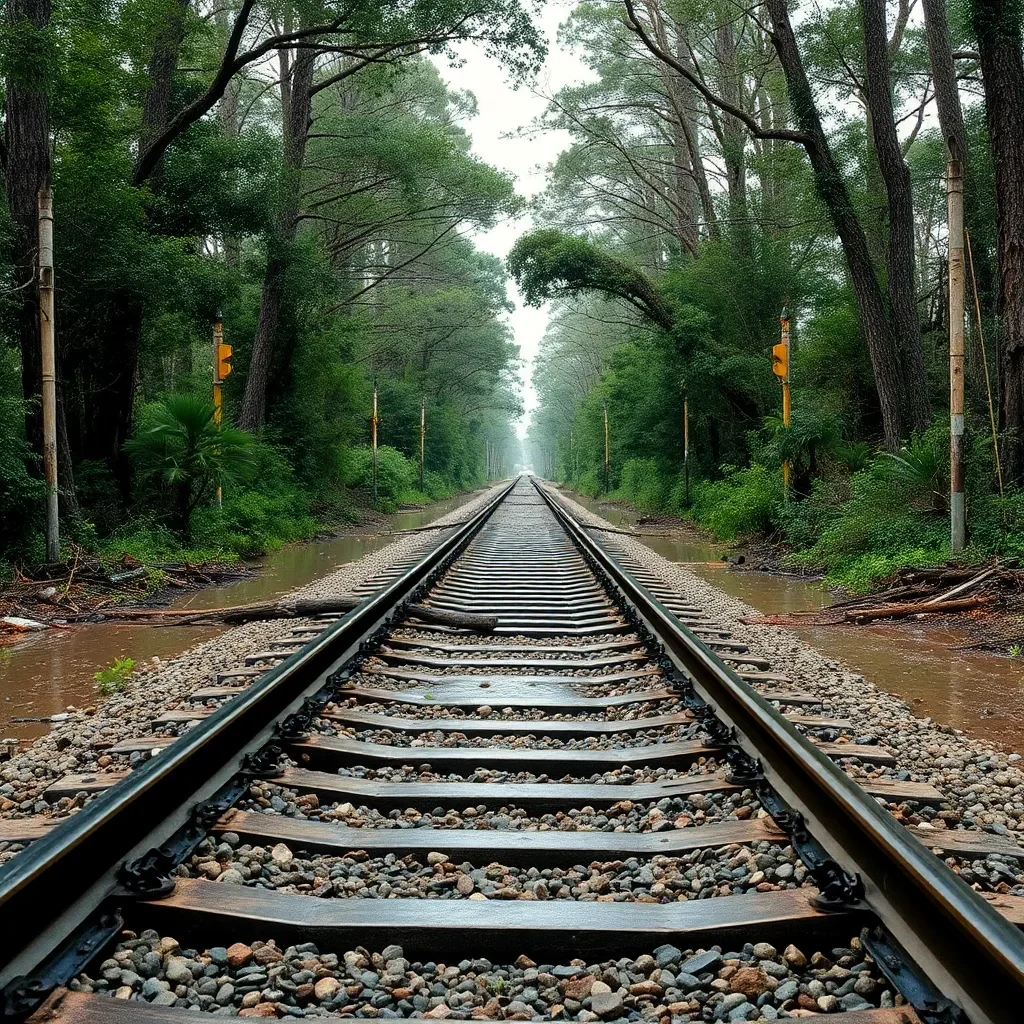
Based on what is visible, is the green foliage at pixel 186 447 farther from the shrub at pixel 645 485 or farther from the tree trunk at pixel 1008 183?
the shrub at pixel 645 485

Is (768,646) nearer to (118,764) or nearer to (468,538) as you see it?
(118,764)

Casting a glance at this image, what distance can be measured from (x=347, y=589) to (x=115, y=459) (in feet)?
18.3

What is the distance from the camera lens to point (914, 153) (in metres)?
25.5

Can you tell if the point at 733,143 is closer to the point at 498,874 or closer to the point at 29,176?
the point at 29,176

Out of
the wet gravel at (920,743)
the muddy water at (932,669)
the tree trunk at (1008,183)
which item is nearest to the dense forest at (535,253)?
the tree trunk at (1008,183)

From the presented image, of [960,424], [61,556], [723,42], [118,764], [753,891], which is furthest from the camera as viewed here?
[723,42]

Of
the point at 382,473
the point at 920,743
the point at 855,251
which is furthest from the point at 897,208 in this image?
the point at 382,473

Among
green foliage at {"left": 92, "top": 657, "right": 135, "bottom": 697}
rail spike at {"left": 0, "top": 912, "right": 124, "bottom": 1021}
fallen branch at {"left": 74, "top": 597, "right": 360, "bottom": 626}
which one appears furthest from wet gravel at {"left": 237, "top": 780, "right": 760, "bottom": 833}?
fallen branch at {"left": 74, "top": 597, "right": 360, "bottom": 626}

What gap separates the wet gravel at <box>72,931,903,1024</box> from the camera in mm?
1639

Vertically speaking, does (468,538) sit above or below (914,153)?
below

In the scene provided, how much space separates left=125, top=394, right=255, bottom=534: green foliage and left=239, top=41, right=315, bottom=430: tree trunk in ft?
17.8

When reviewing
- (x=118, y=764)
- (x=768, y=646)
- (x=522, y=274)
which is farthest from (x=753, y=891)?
(x=522, y=274)

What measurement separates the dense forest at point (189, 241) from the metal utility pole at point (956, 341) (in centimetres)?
791

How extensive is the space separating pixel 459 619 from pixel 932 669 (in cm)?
292
